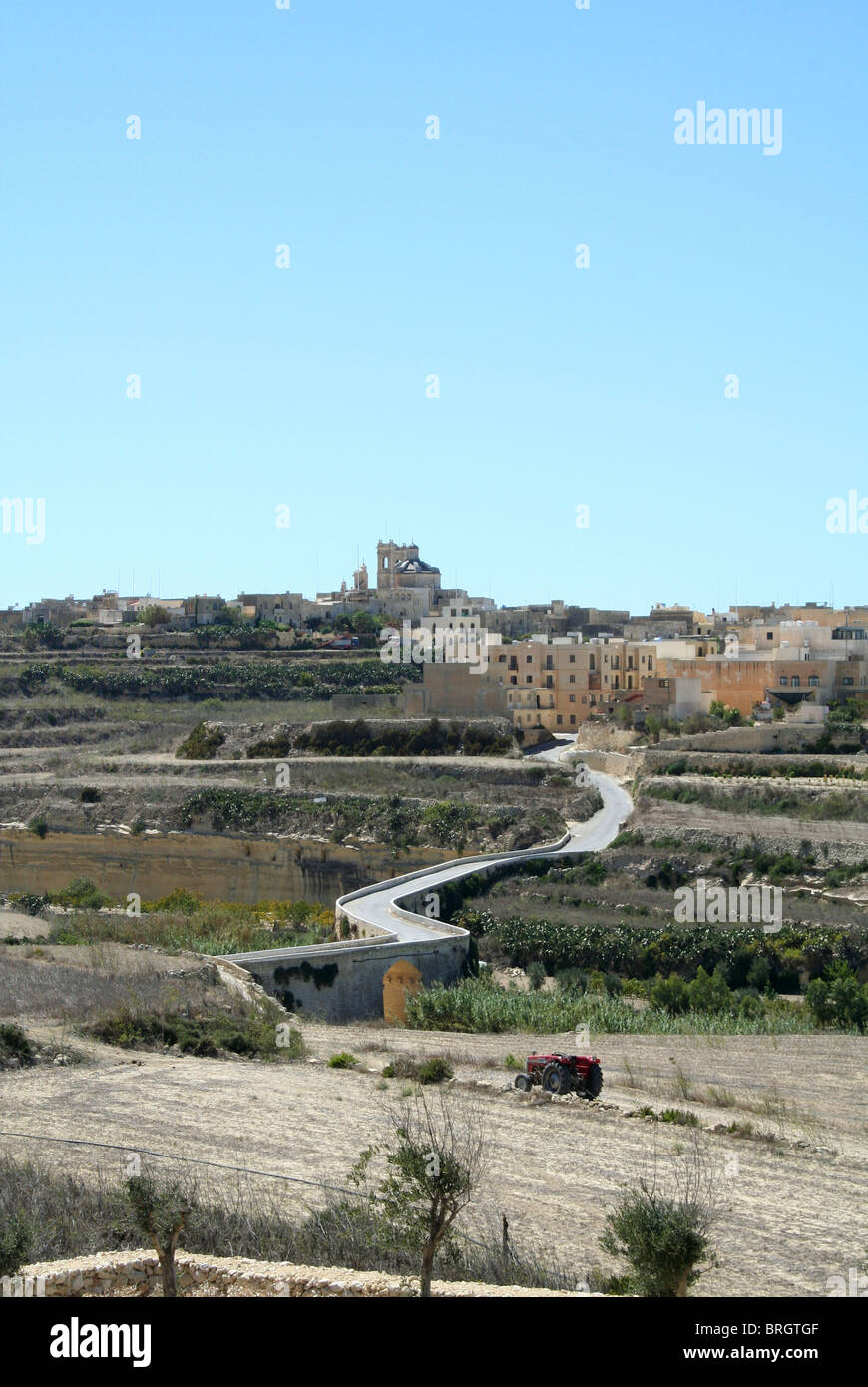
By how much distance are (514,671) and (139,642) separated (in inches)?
984

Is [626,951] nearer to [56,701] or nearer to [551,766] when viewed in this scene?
[551,766]

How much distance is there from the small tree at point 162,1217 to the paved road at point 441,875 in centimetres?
1420

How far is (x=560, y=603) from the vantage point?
292 feet

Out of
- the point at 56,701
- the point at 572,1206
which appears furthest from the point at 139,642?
the point at 572,1206

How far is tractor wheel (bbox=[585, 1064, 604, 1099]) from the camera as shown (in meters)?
15.7

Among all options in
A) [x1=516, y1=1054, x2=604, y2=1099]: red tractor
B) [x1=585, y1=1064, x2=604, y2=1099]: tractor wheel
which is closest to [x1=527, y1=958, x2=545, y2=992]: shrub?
[x1=516, y1=1054, x2=604, y2=1099]: red tractor

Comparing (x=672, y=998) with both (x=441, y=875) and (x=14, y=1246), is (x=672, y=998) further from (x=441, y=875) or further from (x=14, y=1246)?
(x=14, y=1246)

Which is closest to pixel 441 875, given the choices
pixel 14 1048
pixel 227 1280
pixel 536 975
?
pixel 536 975

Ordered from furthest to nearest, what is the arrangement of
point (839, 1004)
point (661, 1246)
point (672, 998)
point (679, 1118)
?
point (672, 998) < point (839, 1004) < point (679, 1118) < point (661, 1246)

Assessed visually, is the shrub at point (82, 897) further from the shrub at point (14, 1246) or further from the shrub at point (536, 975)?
the shrub at point (14, 1246)

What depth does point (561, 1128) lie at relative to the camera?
14.5 meters

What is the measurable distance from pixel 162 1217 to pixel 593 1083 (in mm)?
7762

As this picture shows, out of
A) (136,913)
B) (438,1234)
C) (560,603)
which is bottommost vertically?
(136,913)
